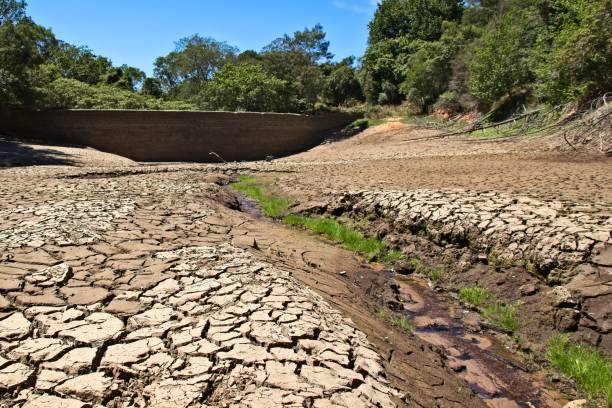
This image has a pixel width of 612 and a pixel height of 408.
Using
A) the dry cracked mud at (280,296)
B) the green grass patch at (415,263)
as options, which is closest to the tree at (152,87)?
the dry cracked mud at (280,296)

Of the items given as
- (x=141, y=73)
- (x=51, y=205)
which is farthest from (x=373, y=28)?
(x=51, y=205)

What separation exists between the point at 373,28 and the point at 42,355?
46829 mm

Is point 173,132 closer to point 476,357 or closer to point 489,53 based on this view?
point 489,53

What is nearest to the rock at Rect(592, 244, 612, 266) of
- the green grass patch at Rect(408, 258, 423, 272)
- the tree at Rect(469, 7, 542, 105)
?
the green grass patch at Rect(408, 258, 423, 272)

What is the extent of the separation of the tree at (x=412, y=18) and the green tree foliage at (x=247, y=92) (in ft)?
59.3

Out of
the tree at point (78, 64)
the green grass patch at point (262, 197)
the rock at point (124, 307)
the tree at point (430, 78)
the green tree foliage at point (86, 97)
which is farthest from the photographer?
the tree at point (78, 64)

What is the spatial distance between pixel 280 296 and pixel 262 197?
7.53 meters

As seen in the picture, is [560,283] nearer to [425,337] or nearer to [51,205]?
[425,337]

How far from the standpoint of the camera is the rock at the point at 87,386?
8.48ft

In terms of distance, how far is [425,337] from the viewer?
4621 millimetres

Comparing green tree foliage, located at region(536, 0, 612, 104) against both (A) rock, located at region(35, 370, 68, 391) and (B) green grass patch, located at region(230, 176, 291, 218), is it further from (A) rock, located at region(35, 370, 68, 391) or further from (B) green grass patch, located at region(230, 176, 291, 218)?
(A) rock, located at region(35, 370, 68, 391)

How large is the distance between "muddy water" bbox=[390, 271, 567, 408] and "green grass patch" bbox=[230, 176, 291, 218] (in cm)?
461

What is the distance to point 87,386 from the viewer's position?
2.64 m

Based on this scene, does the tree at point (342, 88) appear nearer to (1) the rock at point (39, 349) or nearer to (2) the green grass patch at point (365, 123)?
(2) the green grass patch at point (365, 123)
